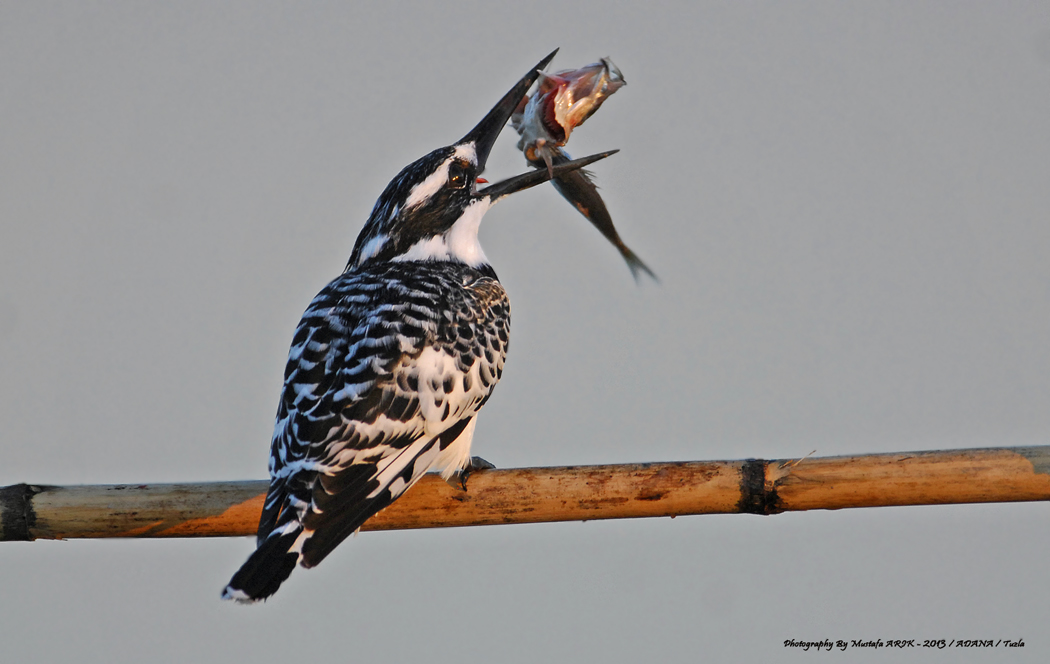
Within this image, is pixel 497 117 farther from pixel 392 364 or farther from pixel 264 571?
pixel 264 571

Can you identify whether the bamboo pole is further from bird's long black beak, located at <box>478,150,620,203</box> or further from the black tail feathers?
bird's long black beak, located at <box>478,150,620,203</box>

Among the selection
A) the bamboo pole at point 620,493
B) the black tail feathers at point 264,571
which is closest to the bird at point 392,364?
the black tail feathers at point 264,571

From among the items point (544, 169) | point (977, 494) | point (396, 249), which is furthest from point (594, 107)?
point (977, 494)

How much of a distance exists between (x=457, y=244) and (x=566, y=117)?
564mm

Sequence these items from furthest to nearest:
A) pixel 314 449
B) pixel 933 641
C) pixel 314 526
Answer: pixel 933 641 → pixel 314 449 → pixel 314 526

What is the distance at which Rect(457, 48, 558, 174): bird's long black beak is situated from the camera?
120 inches

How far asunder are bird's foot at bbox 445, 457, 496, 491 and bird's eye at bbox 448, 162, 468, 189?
0.92 m

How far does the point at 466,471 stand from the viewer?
2486mm

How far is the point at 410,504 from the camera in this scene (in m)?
2.42

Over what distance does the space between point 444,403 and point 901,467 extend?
1.15 m

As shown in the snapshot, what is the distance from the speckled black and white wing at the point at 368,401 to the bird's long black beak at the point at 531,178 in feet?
1.14

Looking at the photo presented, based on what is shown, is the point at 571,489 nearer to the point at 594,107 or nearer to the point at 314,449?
the point at 314,449

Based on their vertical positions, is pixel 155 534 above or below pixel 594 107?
below

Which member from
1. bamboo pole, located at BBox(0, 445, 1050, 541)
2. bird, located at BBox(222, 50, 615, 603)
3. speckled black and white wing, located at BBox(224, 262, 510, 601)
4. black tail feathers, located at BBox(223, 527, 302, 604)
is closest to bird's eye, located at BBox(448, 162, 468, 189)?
bird, located at BBox(222, 50, 615, 603)
